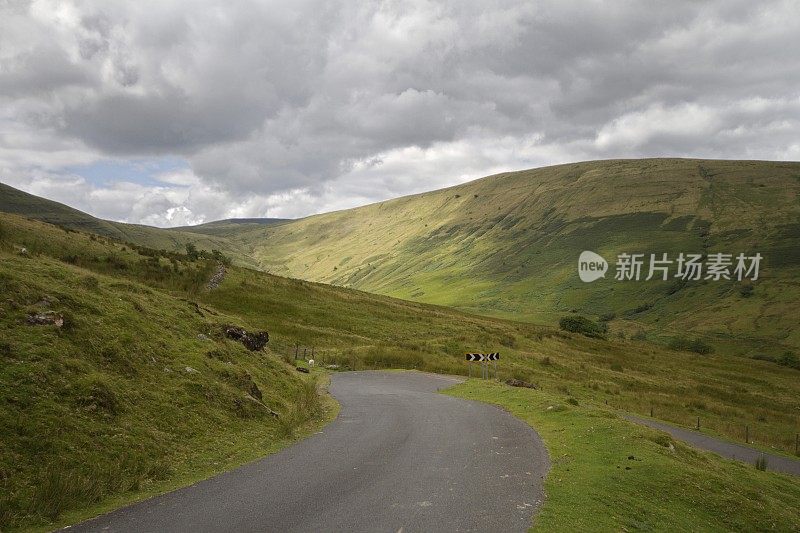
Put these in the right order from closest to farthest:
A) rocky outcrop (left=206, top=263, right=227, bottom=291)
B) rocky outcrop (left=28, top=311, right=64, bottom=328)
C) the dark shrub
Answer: rocky outcrop (left=28, top=311, right=64, bottom=328), rocky outcrop (left=206, top=263, right=227, bottom=291), the dark shrub

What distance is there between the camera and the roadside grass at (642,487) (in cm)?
989

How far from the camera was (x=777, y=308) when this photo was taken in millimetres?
128375

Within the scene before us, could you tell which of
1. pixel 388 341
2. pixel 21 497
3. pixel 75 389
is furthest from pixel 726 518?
pixel 388 341

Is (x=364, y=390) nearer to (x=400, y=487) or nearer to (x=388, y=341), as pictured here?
(x=400, y=487)

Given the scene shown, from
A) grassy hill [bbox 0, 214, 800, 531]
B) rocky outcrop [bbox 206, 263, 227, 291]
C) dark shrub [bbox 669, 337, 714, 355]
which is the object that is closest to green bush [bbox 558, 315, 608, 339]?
dark shrub [bbox 669, 337, 714, 355]

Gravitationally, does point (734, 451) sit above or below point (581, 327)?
below

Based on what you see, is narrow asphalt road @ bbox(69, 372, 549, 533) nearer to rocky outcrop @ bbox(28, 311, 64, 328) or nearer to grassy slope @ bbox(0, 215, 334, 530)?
grassy slope @ bbox(0, 215, 334, 530)

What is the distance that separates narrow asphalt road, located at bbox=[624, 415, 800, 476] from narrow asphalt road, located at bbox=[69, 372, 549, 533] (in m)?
12.4

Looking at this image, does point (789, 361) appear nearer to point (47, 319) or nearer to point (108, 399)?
point (108, 399)

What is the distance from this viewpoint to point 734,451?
2500 cm

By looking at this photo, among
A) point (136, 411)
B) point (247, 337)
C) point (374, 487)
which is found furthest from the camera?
point (247, 337)

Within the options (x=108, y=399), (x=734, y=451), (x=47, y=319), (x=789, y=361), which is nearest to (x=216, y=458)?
(x=108, y=399)

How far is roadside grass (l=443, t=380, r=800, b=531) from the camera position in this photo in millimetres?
9891

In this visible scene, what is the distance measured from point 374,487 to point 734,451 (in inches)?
880
